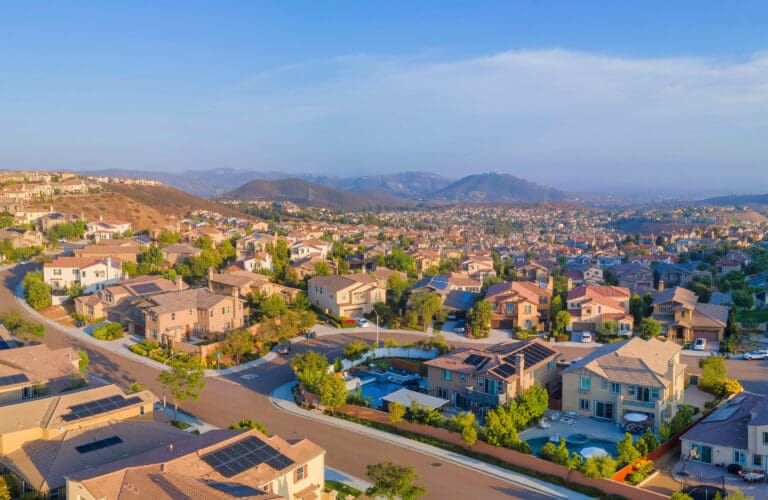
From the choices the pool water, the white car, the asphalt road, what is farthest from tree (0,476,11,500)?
the white car

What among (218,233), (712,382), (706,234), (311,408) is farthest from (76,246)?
(706,234)

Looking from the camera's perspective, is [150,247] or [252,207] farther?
[252,207]

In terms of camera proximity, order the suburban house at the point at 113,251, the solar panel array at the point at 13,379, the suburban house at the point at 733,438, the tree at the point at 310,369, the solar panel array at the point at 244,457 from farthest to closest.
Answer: the suburban house at the point at 113,251, the tree at the point at 310,369, the solar panel array at the point at 13,379, the suburban house at the point at 733,438, the solar panel array at the point at 244,457

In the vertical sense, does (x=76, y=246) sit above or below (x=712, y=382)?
above

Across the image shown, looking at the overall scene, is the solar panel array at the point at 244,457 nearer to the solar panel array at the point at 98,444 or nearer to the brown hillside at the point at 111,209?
the solar panel array at the point at 98,444

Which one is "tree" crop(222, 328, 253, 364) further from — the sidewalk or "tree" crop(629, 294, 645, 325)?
"tree" crop(629, 294, 645, 325)

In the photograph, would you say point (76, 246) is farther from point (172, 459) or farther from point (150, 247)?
point (172, 459)

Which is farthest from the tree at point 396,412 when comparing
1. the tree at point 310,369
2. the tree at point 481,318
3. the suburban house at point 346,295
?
the suburban house at point 346,295
